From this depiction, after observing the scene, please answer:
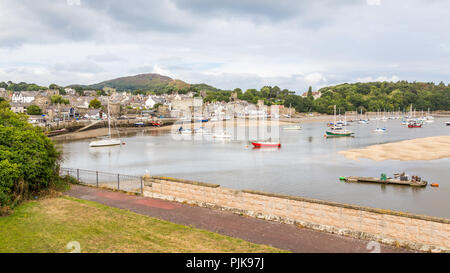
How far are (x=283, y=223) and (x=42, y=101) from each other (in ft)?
461

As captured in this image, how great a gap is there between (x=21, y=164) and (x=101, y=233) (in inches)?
271

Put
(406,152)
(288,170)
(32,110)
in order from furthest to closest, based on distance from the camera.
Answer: (32,110)
(406,152)
(288,170)

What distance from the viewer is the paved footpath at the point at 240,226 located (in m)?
11.4

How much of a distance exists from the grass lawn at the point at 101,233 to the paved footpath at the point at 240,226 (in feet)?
2.14

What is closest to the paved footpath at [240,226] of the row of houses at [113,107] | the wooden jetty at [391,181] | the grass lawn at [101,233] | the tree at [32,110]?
the grass lawn at [101,233]

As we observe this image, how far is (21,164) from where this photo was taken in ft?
54.1

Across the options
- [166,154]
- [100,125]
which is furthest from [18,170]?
[100,125]

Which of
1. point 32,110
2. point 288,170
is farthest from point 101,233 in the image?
point 32,110

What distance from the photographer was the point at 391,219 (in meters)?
11.8

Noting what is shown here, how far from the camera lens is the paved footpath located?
1141 cm

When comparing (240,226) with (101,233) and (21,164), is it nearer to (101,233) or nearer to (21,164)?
(101,233)

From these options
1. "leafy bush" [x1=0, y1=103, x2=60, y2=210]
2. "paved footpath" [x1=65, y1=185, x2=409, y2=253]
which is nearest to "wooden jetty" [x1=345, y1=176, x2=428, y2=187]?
"paved footpath" [x1=65, y1=185, x2=409, y2=253]

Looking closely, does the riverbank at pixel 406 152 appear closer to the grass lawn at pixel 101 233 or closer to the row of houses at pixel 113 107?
the grass lawn at pixel 101 233
